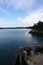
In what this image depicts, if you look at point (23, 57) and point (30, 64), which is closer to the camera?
point (30, 64)

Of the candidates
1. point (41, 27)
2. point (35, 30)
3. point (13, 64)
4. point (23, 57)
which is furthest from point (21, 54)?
point (35, 30)

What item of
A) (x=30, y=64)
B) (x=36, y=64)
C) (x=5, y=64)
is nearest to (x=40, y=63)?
(x=36, y=64)

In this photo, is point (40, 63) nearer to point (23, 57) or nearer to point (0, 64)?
point (23, 57)

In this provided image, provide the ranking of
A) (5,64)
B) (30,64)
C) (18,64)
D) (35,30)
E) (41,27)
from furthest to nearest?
(35,30)
(41,27)
(5,64)
(18,64)
(30,64)

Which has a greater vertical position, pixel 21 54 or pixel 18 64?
pixel 21 54

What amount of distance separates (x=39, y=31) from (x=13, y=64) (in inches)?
3638

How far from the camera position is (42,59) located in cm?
2258

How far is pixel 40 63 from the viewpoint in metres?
20.5

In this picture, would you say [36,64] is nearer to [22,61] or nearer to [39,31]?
[22,61]

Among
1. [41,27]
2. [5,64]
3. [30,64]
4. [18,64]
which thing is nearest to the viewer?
[30,64]

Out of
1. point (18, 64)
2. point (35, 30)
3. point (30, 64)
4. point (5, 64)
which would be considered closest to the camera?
point (30, 64)

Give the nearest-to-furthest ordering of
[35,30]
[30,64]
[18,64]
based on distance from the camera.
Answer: [30,64] < [18,64] < [35,30]

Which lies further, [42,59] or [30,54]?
[30,54]

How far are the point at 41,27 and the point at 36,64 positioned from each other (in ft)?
309
